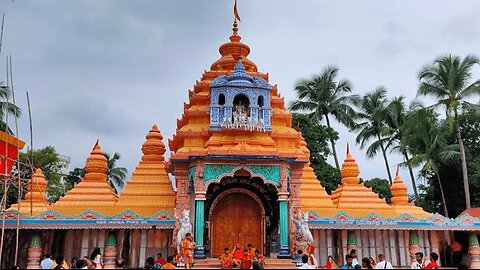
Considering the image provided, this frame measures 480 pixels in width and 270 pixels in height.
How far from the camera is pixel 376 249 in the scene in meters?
18.5

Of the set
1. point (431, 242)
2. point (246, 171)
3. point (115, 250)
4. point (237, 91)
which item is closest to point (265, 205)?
point (246, 171)

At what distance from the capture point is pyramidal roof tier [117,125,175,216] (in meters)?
18.3

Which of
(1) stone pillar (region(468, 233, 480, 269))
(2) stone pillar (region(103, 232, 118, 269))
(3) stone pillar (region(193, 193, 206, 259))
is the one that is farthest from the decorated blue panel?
(1) stone pillar (region(468, 233, 480, 269))

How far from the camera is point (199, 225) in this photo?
1539 centimetres

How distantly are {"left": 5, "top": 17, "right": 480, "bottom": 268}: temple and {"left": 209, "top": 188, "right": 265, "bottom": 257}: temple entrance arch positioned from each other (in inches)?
1.5

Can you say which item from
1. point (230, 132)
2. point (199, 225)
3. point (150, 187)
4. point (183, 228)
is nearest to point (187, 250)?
point (183, 228)

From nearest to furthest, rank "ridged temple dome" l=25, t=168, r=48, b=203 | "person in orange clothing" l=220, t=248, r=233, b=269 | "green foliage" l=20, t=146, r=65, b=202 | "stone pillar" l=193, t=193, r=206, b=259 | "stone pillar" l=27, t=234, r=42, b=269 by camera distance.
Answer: "person in orange clothing" l=220, t=248, r=233, b=269
"stone pillar" l=193, t=193, r=206, b=259
"stone pillar" l=27, t=234, r=42, b=269
"ridged temple dome" l=25, t=168, r=48, b=203
"green foliage" l=20, t=146, r=65, b=202

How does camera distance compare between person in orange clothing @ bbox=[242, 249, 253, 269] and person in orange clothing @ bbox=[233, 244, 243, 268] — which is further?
person in orange clothing @ bbox=[233, 244, 243, 268]

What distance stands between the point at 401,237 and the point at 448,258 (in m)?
2.49

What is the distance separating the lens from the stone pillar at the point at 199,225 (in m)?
15.2

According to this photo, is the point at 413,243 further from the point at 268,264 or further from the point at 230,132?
the point at 230,132

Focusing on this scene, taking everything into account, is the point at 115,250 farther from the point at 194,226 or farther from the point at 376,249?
the point at 376,249

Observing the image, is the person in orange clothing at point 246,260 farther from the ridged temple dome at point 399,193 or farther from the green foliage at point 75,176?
the green foliage at point 75,176

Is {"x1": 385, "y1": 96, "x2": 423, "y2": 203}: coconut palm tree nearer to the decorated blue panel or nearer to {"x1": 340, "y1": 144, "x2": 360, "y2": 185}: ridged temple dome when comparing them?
{"x1": 340, "y1": 144, "x2": 360, "y2": 185}: ridged temple dome
